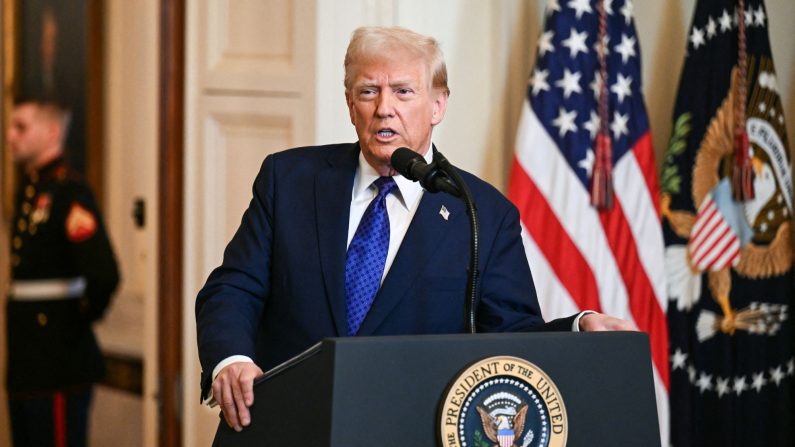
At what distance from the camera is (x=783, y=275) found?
3.79m

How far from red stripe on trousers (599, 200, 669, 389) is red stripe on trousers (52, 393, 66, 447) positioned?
2379 millimetres

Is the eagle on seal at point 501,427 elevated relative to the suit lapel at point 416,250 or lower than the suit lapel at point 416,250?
lower

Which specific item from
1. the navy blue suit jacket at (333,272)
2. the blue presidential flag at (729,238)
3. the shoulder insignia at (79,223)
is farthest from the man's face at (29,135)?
the navy blue suit jacket at (333,272)

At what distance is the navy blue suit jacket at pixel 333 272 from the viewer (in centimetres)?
212

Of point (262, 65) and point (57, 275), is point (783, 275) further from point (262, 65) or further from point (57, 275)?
point (57, 275)

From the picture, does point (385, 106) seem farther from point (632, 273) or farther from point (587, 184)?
point (632, 273)

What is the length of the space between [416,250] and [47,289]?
3.04 m

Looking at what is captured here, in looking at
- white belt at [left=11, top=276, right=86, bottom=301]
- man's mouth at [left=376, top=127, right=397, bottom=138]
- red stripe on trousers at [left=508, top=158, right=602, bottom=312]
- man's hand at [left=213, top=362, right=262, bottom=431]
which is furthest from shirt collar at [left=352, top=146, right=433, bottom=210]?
white belt at [left=11, top=276, right=86, bottom=301]

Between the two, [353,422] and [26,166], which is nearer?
[353,422]

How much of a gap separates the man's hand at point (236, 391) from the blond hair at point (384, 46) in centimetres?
65

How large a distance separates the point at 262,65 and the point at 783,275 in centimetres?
180

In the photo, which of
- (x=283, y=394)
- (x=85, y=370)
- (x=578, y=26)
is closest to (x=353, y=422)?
(x=283, y=394)

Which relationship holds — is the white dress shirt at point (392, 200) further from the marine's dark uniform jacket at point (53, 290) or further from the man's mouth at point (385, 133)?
the marine's dark uniform jacket at point (53, 290)

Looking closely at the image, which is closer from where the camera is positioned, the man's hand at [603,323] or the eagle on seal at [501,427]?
the eagle on seal at [501,427]
